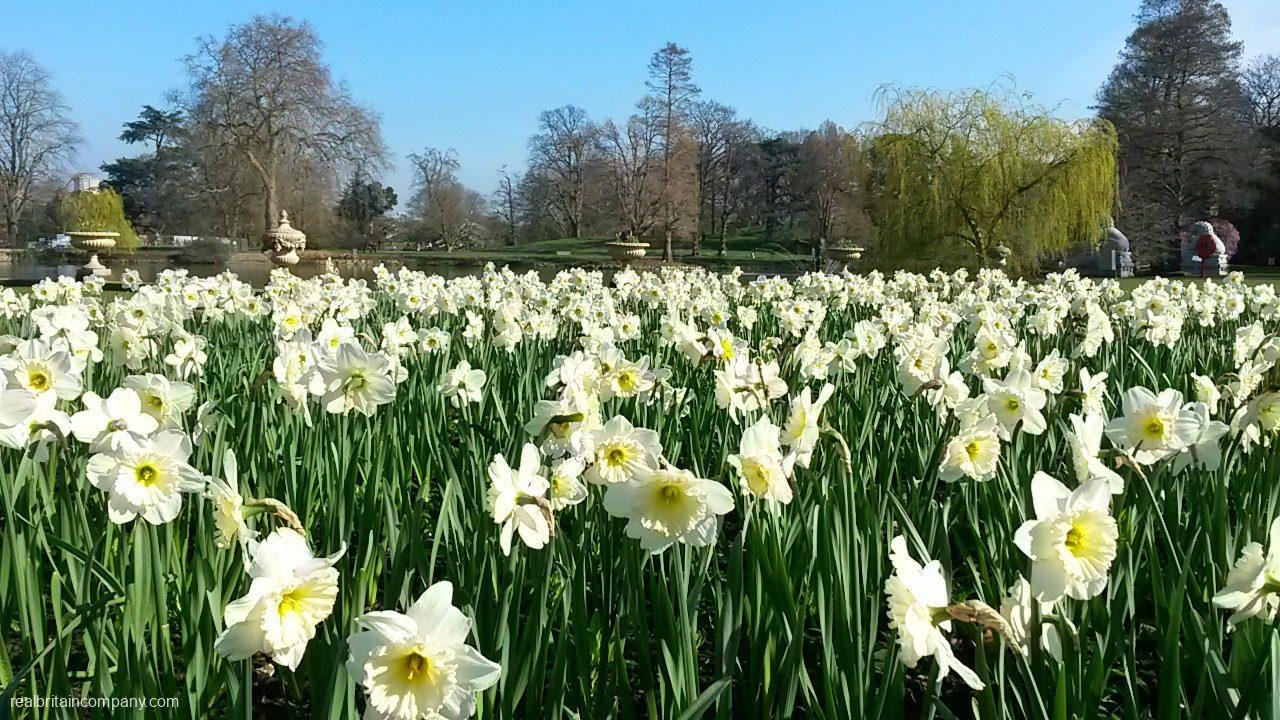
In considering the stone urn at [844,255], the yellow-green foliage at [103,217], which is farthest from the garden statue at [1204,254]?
the yellow-green foliage at [103,217]

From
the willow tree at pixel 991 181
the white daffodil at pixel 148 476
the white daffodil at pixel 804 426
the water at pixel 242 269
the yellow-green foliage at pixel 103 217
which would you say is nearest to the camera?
the white daffodil at pixel 148 476

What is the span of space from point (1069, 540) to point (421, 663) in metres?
0.89

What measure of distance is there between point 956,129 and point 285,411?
51.5 ft

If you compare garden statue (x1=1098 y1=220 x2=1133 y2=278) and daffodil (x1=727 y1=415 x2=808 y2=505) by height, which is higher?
garden statue (x1=1098 y1=220 x2=1133 y2=278)

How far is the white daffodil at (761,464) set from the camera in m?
1.66

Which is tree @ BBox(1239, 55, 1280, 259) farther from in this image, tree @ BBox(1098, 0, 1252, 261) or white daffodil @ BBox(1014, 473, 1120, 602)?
white daffodil @ BBox(1014, 473, 1120, 602)

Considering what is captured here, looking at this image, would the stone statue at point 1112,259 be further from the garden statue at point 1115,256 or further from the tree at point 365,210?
the tree at point 365,210

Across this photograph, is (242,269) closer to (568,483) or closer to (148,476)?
(148,476)

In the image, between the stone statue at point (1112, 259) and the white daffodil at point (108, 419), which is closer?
the white daffodil at point (108, 419)

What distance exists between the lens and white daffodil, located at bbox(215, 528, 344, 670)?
110cm

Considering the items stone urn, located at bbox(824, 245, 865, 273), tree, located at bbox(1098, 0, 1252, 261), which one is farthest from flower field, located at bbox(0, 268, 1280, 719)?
tree, located at bbox(1098, 0, 1252, 261)

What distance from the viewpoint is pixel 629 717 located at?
1570 millimetres

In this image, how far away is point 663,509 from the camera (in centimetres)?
152

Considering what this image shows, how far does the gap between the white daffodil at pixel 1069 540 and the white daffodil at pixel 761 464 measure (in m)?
0.46
